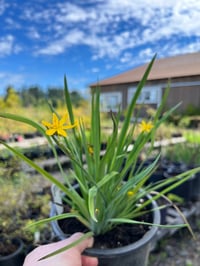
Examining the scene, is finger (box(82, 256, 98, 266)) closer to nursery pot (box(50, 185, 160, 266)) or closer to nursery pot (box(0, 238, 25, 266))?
nursery pot (box(50, 185, 160, 266))

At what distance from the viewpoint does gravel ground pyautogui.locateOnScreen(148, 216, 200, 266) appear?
1.20 metres

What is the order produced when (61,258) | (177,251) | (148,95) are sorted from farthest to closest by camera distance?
(177,251) < (148,95) < (61,258)

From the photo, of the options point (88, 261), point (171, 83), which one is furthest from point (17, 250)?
point (171, 83)

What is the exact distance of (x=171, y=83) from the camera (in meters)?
0.72

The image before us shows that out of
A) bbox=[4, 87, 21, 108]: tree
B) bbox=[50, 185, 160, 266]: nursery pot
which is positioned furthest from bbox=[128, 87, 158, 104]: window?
bbox=[4, 87, 21, 108]: tree

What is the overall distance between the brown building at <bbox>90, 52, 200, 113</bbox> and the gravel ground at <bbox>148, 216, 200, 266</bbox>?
2.84 ft

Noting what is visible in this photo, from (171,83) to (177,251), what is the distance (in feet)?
3.44

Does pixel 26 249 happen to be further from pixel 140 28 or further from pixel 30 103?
pixel 30 103

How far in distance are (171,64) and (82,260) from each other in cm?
65

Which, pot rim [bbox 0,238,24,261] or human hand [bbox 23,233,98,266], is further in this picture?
pot rim [bbox 0,238,24,261]

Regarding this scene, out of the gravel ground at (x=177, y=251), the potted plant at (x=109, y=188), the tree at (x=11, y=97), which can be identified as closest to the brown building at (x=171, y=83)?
the potted plant at (x=109, y=188)

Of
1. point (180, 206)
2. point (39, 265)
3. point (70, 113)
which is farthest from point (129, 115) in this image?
point (180, 206)

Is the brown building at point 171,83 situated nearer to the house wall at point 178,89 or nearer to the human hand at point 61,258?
the house wall at point 178,89

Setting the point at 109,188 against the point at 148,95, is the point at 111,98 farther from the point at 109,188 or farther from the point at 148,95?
the point at 109,188
